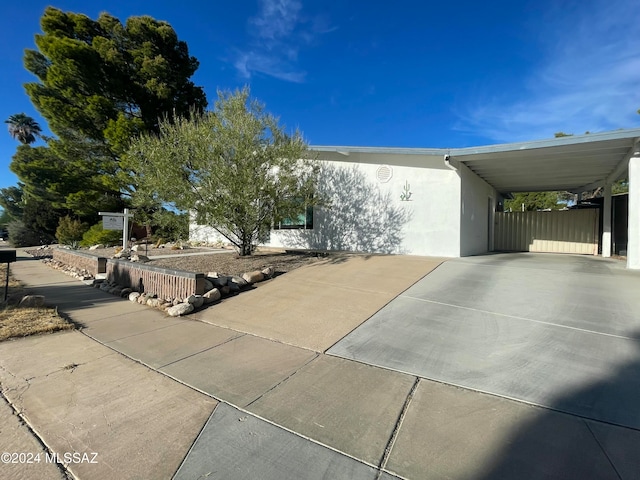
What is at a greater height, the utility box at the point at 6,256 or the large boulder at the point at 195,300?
the utility box at the point at 6,256

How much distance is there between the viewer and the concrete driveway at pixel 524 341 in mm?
2910

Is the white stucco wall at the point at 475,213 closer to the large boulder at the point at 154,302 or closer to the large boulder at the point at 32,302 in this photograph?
the large boulder at the point at 154,302

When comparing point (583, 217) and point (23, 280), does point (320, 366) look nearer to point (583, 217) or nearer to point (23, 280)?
point (23, 280)

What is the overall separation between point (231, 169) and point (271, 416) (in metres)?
6.91

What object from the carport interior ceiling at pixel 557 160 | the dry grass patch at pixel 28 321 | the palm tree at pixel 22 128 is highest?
the palm tree at pixel 22 128

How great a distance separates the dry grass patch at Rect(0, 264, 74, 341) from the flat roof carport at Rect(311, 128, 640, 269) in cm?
882

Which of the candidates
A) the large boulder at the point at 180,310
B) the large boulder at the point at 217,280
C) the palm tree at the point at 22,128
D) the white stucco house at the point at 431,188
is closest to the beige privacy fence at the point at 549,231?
the white stucco house at the point at 431,188

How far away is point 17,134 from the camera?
4225cm

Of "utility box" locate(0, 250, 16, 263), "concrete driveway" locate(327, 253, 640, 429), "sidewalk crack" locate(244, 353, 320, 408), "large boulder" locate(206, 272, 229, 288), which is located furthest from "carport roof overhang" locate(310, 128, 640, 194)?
"utility box" locate(0, 250, 16, 263)

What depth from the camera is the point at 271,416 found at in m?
2.63

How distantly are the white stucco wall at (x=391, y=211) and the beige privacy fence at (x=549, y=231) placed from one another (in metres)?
7.85

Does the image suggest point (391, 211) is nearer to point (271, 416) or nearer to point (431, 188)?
point (431, 188)

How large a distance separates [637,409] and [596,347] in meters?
1.28

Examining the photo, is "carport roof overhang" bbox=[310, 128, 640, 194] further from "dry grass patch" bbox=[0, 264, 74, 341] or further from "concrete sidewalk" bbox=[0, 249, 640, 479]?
"dry grass patch" bbox=[0, 264, 74, 341]
